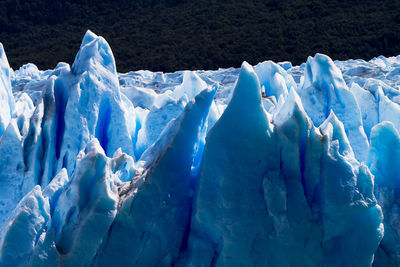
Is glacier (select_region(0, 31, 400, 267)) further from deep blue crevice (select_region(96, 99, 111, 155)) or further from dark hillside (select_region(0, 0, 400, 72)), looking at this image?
dark hillside (select_region(0, 0, 400, 72))

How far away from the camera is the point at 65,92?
3850 millimetres

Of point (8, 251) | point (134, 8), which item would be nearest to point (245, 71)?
point (8, 251)

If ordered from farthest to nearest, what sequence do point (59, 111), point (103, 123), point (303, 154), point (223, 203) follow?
point (103, 123) → point (59, 111) → point (303, 154) → point (223, 203)

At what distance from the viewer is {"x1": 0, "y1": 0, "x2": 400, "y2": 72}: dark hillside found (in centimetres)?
2330

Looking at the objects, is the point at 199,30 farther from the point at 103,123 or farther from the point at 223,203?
the point at 223,203

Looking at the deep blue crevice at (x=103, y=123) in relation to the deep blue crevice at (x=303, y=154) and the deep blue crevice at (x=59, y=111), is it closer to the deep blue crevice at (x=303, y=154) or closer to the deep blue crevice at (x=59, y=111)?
the deep blue crevice at (x=59, y=111)

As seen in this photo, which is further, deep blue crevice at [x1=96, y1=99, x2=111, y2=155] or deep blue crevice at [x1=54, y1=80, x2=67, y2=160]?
deep blue crevice at [x1=96, y1=99, x2=111, y2=155]

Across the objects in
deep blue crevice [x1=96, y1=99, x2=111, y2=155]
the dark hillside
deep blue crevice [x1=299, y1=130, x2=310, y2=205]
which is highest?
deep blue crevice [x1=299, y1=130, x2=310, y2=205]

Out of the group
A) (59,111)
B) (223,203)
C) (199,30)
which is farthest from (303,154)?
(199,30)

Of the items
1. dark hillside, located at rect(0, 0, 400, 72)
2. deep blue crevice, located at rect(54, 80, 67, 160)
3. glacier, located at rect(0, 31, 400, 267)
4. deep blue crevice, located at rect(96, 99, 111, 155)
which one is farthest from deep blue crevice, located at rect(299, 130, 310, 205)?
dark hillside, located at rect(0, 0, 400, 72)

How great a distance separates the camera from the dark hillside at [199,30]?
76.4 ft

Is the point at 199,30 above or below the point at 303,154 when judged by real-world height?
below

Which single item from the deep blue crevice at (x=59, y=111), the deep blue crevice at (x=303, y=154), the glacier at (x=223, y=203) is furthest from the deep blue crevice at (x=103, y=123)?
the deep blue crevice at (x=303, y=154)

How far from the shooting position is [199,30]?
1051 inches
